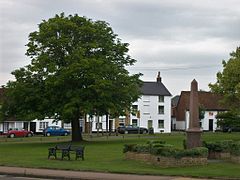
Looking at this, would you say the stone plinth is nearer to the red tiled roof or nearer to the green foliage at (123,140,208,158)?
the green foliage at (123,140,208,158)

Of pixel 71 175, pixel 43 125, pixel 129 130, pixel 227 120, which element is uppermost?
pixel 227 120

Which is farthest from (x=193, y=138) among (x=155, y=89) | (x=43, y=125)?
(x=155, y=89)

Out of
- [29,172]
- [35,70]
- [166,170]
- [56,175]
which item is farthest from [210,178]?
[35,70]

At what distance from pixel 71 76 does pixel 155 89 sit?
183 feet

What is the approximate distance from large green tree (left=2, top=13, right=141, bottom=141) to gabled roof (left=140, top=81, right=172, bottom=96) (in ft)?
159

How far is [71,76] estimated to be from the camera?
152 ft

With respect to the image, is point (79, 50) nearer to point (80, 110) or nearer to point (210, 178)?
point (80, 110)

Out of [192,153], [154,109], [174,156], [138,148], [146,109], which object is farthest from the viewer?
[154,109]

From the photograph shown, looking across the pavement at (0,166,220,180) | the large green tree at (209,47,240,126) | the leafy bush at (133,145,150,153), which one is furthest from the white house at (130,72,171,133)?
the pavement at (0,166,220,180)

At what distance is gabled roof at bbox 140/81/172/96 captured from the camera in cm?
9962

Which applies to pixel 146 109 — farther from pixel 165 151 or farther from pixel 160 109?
pixel 165 151

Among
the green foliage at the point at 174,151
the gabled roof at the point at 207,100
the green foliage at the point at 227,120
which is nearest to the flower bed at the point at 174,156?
the green foliage at the point at 174,151

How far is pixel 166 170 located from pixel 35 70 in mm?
27653

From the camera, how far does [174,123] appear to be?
11200cm
